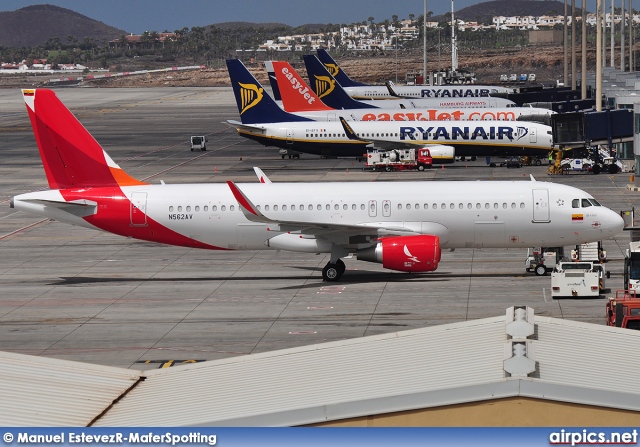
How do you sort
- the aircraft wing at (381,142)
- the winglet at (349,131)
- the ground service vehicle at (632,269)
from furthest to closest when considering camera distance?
the aircraft wing at (381,142) → the winglet at (349,131) → the ground service vehicle at (632,269)

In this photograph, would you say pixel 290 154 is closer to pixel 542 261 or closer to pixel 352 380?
pixel 542 261

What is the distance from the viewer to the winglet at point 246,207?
4575 cm

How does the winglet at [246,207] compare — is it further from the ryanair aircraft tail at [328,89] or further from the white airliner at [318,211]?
the ryanair aircraft tail at [328,89]

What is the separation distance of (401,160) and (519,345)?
75.5 meters

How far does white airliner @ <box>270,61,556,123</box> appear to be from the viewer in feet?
336

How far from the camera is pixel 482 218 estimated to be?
47.8 m

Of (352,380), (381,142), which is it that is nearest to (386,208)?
(352,380)

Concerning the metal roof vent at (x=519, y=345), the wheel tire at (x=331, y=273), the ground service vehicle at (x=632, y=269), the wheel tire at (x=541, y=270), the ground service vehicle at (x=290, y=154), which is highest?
the metal roof vent at (x=519, y=345)

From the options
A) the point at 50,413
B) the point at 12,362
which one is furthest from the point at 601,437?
the point at 12,362

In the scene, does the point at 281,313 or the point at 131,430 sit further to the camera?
the point at 281,313

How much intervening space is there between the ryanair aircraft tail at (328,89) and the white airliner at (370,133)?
772 inches

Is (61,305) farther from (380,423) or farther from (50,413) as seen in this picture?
(380,423)

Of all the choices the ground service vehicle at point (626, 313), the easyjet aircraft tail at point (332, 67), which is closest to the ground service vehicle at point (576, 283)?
the ground service vehicle at point (626, 313)

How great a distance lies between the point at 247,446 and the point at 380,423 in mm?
2884
